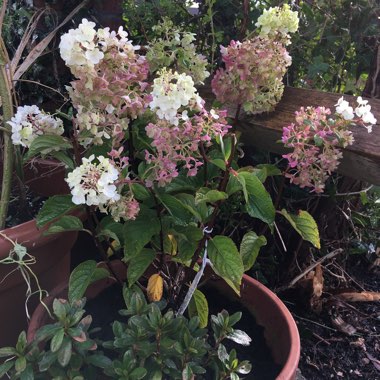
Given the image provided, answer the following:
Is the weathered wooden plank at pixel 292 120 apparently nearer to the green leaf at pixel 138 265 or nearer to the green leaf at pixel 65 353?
the green leaf at pixel 138 265

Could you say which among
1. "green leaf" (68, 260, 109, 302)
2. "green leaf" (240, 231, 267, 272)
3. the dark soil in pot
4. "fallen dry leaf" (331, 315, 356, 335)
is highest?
"green leaf" (240, 231, 267, 272)

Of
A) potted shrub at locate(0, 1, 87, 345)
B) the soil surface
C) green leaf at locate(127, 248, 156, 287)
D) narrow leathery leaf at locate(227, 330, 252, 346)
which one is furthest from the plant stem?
the soil surface

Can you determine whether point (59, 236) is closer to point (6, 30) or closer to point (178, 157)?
point (178, 157)

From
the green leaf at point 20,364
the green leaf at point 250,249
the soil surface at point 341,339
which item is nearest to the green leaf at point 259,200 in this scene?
the green leaf at point 250,249

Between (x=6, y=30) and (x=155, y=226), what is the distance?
1.13 m

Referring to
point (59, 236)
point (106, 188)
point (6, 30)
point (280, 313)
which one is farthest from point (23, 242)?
point (6, 30)

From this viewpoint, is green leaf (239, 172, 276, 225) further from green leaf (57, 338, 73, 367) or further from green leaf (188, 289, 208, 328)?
green leaf (57, 338, 73, 367)

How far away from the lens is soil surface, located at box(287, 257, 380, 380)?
56.9 inches

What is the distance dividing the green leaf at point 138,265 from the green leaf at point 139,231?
0.17ft

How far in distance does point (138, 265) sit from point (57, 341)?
22 centimetres

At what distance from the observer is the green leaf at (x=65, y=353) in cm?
86

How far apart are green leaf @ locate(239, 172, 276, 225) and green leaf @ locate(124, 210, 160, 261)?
0.64ft

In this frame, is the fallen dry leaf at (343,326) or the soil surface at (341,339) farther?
the fallen dry leaf at (343,326)

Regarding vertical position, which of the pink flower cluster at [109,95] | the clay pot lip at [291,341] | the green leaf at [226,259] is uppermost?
the pink flower cluster at [109,95]
